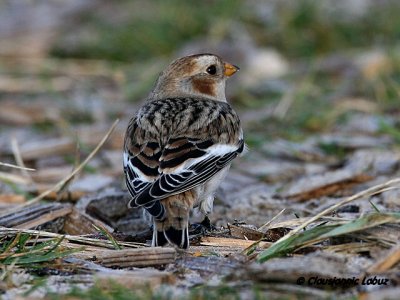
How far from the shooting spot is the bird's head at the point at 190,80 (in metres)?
5.14

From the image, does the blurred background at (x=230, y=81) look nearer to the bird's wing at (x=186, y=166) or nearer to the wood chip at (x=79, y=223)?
the wood chip at (x=79, y=223)

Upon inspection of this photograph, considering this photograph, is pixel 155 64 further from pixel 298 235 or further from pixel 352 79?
pixel 298 235

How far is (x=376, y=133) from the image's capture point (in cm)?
616

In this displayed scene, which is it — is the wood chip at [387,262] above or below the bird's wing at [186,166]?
below

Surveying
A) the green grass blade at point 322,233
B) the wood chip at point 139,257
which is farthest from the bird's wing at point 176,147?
the green grass blade at point 322,233

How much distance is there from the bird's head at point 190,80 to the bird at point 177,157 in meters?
0.07

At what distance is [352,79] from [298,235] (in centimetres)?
493

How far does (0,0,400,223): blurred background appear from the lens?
→ 5.90 metres

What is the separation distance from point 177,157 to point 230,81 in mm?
4114

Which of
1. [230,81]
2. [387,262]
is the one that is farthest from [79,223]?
[230,81]

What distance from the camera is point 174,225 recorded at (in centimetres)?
360

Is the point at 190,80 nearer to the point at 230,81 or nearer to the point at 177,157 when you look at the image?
the point at 177,157

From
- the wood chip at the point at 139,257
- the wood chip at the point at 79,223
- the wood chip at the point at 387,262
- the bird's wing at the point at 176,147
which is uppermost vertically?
the bird's wing at the point at 176,147

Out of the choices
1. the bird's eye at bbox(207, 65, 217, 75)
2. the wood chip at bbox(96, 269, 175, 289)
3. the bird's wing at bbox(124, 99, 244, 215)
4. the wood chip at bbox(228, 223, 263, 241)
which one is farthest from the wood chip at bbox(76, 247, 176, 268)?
the bird's eye at bbox(207, 65, 217, 75)
